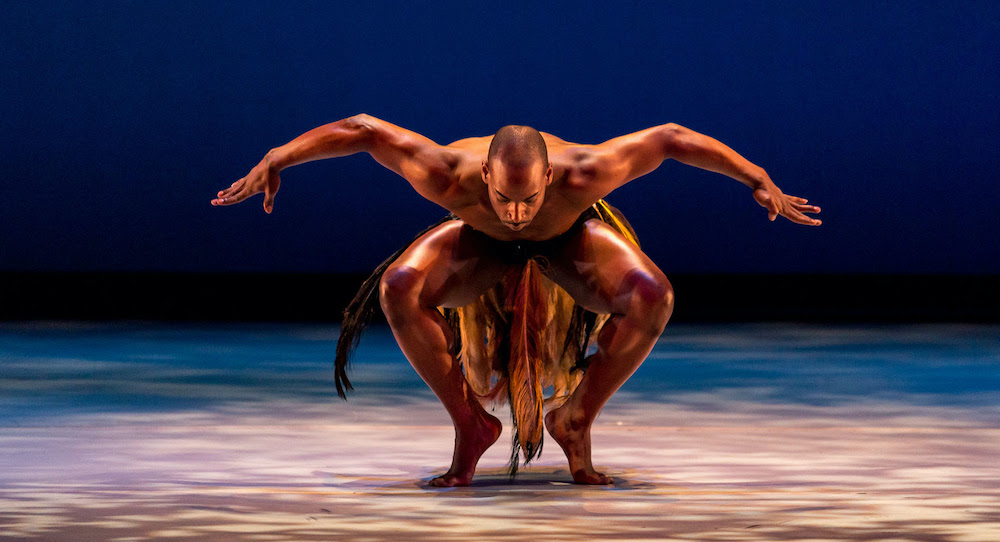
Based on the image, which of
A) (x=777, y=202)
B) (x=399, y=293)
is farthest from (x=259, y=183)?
(x=777, y=202)

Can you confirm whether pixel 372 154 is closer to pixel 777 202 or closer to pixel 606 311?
pixel 606 311

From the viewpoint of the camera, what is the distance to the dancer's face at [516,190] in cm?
249

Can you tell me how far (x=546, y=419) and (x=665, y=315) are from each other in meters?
0.32

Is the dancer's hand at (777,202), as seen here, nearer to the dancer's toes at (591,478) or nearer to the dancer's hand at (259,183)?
the dancer's toes at (591,478)

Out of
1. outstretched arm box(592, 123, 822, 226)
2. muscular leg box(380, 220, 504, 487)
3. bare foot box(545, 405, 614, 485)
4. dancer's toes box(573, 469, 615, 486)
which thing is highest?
outstretched arm box(592, 123, 822, 226)

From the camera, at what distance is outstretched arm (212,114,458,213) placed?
2.69 metres

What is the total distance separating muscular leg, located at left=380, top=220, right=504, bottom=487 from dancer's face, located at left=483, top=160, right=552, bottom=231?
0.22m

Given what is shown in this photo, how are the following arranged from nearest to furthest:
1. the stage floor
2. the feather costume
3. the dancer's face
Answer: the stage floor → the dancer's face → the feather costume

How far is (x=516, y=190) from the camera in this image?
250 cm

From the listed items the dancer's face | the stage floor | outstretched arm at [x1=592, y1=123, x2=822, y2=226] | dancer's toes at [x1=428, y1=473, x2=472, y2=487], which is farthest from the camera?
outstretched arm at [x1=592, y1=123, x2=822, y2=226]

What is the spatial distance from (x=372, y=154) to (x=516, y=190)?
0.39 meters

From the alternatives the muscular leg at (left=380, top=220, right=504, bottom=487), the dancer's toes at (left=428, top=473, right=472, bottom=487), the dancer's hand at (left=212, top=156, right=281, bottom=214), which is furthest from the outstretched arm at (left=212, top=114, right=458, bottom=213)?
the dancer's toes at (left=428, top=473, right=472, bottom=487)

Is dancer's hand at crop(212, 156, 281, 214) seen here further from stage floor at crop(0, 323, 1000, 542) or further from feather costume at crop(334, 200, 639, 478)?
stage floor at crop(0, 323, 1000, 542)

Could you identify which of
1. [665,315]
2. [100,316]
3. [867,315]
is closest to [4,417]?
[665,315]
